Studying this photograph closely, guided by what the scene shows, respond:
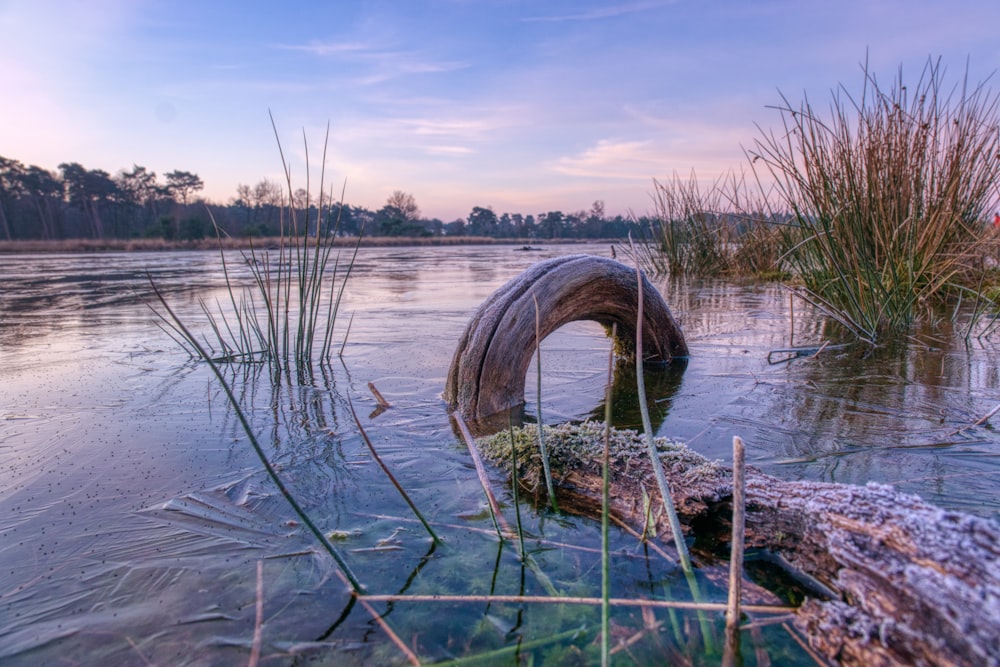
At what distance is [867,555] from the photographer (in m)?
1.19

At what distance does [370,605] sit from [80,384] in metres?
3.37

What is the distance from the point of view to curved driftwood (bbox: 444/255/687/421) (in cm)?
300

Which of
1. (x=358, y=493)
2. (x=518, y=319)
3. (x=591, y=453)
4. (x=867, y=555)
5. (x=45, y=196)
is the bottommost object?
(x=358, y=493)

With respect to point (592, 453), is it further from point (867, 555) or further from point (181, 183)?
point (181, 183)

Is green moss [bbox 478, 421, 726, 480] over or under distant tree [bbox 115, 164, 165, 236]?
under

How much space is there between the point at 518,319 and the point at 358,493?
1.30 metres

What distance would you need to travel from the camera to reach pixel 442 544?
174 cm

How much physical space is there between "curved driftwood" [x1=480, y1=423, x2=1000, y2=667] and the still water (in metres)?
0.14

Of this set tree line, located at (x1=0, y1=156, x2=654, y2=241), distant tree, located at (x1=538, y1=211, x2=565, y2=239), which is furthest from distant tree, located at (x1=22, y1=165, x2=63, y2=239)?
distant tree, located at (x1=538, y1=211, x2=565, y2=239)

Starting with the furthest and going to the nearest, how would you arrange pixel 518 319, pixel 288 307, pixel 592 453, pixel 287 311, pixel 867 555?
pixel 288 307, pixel 287 311, pixel 518 319, pixel 592 453, pixel 867 555

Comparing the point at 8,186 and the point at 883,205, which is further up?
the point at 8,186

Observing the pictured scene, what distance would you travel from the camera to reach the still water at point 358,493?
136 cm

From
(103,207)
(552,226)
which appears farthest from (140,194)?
(552,226)

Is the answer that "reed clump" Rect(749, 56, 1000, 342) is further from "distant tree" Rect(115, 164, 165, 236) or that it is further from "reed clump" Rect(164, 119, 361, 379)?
"distant tree" Rect(115, 164, 165, 236)
